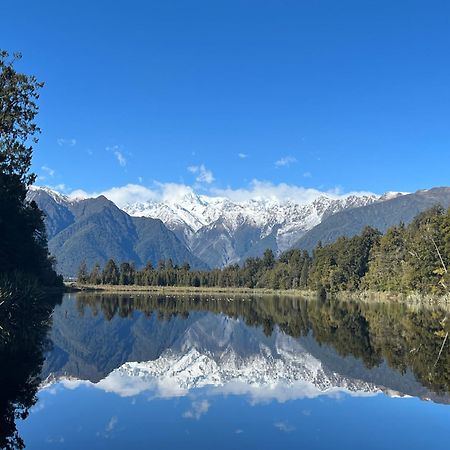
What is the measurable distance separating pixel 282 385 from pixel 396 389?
497 centimetres

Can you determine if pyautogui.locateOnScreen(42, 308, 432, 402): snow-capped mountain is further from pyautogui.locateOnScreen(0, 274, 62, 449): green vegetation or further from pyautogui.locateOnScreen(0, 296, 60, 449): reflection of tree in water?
pyautogui.locateOnScreen(0, 274, 62, 449): green vegetation

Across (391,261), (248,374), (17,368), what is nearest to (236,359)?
(248,374)

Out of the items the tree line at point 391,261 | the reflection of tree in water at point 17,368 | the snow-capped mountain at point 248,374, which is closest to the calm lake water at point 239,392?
the snow-capped mountain at point 248,374

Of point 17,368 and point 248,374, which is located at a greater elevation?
point 17,368

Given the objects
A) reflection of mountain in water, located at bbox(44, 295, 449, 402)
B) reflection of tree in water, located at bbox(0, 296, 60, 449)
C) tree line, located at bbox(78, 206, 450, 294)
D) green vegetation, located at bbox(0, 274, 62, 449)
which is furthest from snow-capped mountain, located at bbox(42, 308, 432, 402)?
tree line, located at bbox(78, 206, 450, 294)

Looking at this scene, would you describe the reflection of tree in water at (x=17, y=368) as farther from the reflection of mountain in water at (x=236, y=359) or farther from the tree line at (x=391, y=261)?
the tree line at (x=391, y=261)

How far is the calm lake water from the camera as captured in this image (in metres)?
14.8

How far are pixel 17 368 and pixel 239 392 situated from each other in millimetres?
10056

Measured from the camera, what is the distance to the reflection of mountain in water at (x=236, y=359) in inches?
914

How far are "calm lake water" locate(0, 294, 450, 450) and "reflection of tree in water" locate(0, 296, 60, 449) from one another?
0.17m

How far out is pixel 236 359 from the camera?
109ft

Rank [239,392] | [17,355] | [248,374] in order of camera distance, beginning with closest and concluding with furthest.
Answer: [239,392]
[17,355]
[248,374]

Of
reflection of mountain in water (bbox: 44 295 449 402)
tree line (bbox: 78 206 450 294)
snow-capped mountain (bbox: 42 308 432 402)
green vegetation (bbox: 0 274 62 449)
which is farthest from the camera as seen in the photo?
tree line (bbox: 78 206 450 294)

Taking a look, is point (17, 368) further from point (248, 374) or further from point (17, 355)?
point (248, 374)
